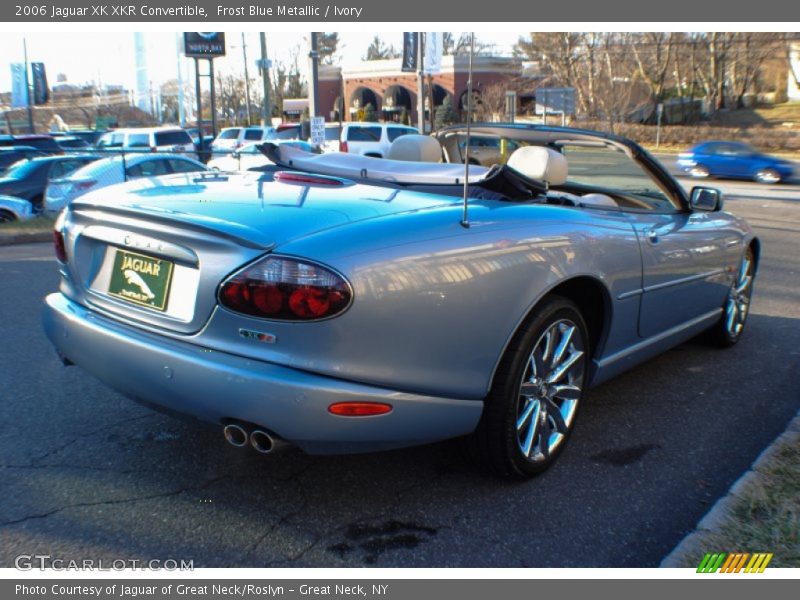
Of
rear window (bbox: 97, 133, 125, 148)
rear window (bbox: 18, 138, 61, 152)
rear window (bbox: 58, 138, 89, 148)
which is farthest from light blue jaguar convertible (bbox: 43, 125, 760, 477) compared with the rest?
rear window (bbox: 58, 138, 89, 148)

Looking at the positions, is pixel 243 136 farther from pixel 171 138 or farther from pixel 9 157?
pixel 9 157

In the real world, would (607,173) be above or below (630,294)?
above

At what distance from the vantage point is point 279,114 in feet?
239

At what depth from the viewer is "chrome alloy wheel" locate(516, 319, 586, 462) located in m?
3.37

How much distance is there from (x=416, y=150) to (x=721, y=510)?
2735 mm

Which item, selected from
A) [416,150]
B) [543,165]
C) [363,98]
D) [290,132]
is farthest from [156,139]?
[363,98]

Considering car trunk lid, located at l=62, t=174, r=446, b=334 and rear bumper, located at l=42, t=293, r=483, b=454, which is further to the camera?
car trunk lid, located at l=62, t=174, r=446, b=334

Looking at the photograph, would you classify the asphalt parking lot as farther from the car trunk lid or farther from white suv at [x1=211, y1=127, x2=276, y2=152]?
white suv at [x1=211, y1=127, x2=276, y2=152]

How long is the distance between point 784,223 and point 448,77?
4427 centimetres

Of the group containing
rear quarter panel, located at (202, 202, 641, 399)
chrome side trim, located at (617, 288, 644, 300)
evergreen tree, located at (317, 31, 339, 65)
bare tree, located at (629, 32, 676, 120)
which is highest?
evergreen tree, located at (317, 31, 339, 65)

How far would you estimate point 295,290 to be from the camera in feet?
8.65

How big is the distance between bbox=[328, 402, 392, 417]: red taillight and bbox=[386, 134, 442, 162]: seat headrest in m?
2.34

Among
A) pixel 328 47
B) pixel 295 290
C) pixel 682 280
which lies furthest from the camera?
pixel 328 47

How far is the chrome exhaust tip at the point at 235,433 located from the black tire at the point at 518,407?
987 millimetres
